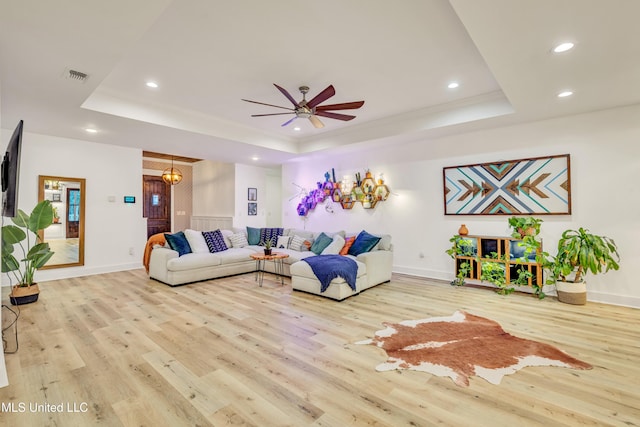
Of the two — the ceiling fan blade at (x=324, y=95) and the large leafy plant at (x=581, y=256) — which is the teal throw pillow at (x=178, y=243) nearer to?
the ceiling fan blade at (x=324, y=95)

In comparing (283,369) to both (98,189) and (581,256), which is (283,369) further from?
(98,189)

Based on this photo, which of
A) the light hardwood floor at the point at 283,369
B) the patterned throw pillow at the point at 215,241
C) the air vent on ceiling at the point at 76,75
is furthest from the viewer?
the patterned throw pillow at the point at 215,241

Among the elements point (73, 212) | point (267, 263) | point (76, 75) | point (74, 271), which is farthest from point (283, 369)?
point (73, 212)

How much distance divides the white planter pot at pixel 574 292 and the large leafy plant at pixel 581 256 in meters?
0.09

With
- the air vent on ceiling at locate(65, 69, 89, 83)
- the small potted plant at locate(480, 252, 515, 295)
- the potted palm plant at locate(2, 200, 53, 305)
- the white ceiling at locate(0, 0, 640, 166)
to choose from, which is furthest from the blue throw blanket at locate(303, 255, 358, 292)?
the potted palm plant at locate(2, 200, 53, 305)

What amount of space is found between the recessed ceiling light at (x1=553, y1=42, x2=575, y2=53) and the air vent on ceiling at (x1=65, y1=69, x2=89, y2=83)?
4516mm

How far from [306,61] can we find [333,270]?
2.66 metres

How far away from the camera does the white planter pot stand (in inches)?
161

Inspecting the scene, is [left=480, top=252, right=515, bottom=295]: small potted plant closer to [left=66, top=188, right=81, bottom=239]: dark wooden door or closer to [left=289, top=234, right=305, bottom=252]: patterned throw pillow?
[left=289, top=234, right=305, bottom=252]: patterned throw pillow

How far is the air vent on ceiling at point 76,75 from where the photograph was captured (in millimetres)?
3098

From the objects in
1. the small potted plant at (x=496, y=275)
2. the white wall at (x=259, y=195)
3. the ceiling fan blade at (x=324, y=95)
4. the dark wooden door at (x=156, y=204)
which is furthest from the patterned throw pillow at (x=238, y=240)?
the small potted plant at (x=496, y=275)

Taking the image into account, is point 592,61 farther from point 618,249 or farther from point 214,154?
point 214,154

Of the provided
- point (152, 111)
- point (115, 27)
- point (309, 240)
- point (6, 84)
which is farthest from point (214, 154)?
Answer: point (115, 27)

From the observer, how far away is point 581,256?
3.93 metres
